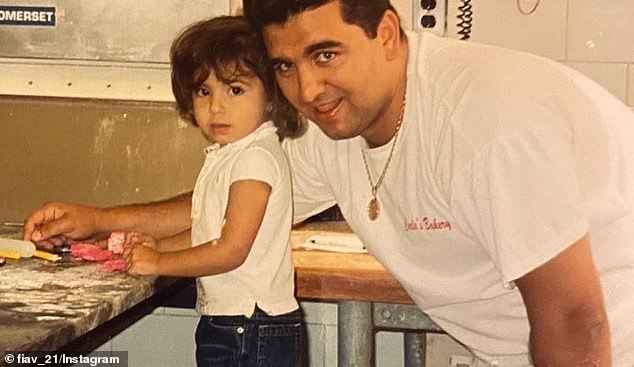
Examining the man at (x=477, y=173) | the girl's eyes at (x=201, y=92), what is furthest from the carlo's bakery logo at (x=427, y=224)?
the girl's eyes at (x=201, y=92)

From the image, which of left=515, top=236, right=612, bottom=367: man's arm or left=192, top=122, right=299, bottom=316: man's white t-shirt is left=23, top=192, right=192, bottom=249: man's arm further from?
left=515, top=236, right=612, bottom=367: man's arm

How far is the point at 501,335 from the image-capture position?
1418mm

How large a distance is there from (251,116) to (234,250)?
0.64ft

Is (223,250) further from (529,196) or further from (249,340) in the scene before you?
(529,196)

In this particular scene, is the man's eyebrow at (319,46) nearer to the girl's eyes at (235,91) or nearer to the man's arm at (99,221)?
the girl's eyes at (235,91)

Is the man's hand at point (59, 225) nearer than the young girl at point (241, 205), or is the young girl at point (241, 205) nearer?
the young girl at point (241, 205)

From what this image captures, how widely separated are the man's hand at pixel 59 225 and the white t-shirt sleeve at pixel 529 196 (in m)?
0.65

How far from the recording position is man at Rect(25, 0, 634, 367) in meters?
1.17

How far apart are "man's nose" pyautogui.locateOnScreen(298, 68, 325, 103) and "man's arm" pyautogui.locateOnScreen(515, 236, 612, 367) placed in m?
0.32

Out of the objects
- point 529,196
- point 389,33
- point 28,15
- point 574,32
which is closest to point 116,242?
point 389,33

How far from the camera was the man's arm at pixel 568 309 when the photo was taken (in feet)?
3.87

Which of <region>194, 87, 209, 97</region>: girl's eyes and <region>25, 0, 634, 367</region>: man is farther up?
<region>194, 87, 209, 97</region>: girl's eyes

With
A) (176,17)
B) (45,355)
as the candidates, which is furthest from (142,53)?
(45,355)

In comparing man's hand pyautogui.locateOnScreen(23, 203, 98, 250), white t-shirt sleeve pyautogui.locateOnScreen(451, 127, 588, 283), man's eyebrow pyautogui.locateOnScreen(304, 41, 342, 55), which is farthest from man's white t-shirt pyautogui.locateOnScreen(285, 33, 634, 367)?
man's hand pyautogui.locateOnScreen(23, 203, 98, 250)
